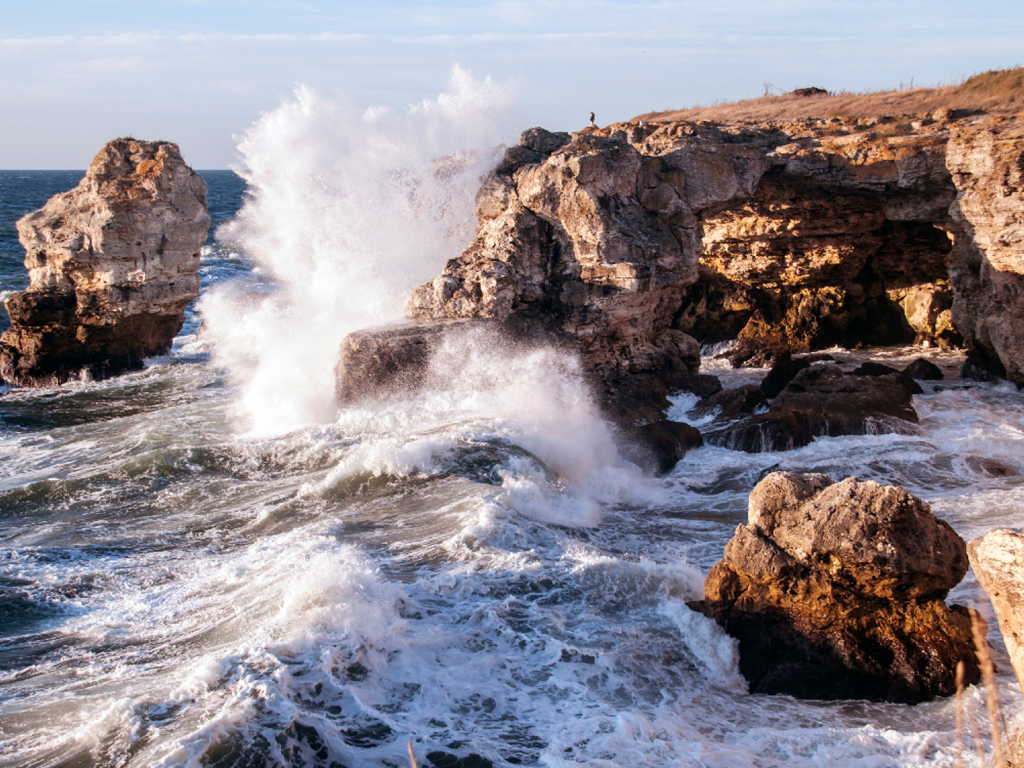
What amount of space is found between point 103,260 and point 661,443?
12683 millimetres

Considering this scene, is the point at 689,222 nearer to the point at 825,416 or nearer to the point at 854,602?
the point at 825,416

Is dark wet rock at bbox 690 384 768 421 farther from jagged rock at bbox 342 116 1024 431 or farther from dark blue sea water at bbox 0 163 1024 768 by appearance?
jagged rock at bbox 342 116 1024 431

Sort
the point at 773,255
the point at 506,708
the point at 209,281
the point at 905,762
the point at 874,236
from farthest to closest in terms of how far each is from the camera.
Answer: the point at 209,281
the point at 773,255
the point at 874,236
the point at 506,708
the point at 905,762

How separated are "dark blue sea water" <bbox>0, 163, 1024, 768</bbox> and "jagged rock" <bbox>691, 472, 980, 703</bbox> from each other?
0.79ft

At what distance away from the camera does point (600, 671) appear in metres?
5.78

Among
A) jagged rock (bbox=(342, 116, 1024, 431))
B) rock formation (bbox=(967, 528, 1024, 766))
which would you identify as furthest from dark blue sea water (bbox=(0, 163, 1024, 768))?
rock formation (bbox=(967, 528, 1024, 766))

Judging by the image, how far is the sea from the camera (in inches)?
197

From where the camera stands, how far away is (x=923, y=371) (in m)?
13.7

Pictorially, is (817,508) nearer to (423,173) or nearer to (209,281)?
(423,173)

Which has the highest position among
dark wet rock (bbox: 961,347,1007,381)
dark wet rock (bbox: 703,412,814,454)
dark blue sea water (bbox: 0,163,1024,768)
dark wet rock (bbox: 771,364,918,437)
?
dark wet rock (bbox: 961,347,1007,381)

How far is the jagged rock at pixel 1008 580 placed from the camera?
10.8 feet

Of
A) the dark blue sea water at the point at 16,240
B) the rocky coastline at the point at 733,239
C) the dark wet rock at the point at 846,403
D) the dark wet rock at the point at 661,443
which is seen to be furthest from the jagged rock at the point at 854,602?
the dark blue sea water at the point at 16,240

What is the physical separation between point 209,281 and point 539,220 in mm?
18126

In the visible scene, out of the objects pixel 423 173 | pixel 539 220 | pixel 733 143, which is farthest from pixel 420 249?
pixel 733 143
